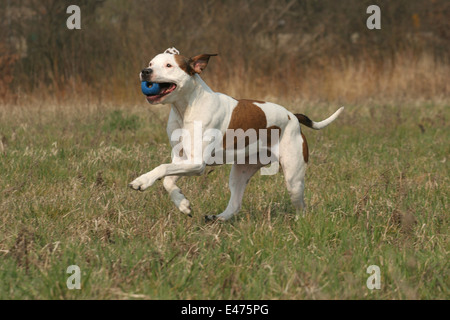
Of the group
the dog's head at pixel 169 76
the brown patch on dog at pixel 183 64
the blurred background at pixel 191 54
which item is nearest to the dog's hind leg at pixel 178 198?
the dog's head at pixel 169 76

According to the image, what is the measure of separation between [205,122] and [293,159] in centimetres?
83

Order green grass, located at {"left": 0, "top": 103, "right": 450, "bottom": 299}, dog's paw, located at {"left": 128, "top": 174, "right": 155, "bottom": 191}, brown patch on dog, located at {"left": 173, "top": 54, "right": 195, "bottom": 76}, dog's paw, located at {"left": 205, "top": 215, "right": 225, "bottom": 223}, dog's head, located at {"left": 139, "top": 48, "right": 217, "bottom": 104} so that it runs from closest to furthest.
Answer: green grass, located at {"left": 0, "top": 103, "right": 450, "bottom": 299}
dog's paw, located at {"left": 128, "top": 174, "right": 155, "bottom": 191}
dog's head, located at {"left": 139, "top": 48, "right": 217, "bottom": 104}
brown patch on dog, located at {"left": 173, "top": 54, "right": 195, "bottom": 76}
dog's paw, located at {"left": 205, "top": 215, "right": 225, "bottom": 223}

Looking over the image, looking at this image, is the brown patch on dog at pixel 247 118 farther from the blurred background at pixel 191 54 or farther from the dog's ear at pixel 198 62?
the blurred background at pixel 191 54

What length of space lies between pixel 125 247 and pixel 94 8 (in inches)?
→ 392

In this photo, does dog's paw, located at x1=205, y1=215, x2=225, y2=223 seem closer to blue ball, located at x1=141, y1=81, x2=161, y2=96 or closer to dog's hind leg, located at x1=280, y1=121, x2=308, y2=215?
dog's hind leg, located at x1=280, y1=121, x2=308, y2=215

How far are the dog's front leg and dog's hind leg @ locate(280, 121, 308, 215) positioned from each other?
0.79 metres

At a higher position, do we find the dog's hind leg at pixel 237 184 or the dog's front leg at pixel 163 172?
the dog's front leg at pixel 163 172

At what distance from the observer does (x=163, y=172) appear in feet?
14.3

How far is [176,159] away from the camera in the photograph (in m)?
4.68

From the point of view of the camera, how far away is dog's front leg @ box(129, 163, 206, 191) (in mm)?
4203

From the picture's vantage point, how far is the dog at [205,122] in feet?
14.7

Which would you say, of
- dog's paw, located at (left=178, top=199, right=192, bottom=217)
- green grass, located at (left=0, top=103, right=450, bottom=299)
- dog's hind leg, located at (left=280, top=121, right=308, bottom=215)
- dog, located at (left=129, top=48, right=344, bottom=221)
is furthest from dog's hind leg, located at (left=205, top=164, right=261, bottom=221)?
dog's paw, located at (left=178, top=199, right=192, bottom=217)

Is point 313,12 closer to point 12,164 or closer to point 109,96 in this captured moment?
point 109,96
